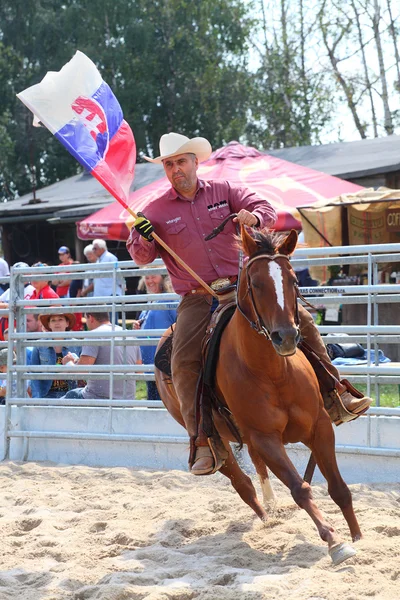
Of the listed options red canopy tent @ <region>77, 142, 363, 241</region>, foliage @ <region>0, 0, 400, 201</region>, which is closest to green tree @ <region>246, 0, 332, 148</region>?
foliage @ <region>0, 0, 400, 201</region>

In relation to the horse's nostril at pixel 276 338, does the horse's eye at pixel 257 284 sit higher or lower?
higher

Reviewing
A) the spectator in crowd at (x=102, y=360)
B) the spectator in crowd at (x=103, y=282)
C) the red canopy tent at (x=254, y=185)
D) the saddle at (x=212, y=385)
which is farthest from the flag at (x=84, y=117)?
the red canopy tent at (x=254, y=185)

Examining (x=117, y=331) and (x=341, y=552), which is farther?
(x=117, y=331)

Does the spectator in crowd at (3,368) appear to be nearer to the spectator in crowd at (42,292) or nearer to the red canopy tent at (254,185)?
the spectator in crowd at (42,292)

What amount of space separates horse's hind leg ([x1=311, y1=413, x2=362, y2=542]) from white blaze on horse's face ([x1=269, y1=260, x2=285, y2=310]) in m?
0.96

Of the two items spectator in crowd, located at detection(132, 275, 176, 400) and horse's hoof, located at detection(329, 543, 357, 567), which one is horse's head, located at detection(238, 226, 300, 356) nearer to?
horse's hoof, located at detection(329, 543, 357, 567)

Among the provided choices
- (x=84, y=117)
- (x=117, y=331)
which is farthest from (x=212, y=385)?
(x=117, y=331)

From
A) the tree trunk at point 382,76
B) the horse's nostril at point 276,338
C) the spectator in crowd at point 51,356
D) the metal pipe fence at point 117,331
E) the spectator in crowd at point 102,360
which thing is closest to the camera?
the horse's nostril at point 276,338

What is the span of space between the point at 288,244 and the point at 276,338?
618 millimetres

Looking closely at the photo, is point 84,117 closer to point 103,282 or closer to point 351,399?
point 351,399

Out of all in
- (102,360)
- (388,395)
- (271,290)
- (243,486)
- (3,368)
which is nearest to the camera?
(271,290)

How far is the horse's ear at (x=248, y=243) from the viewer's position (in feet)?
15.6

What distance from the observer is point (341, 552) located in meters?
4.64

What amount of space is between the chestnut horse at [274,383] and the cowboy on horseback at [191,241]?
1.12 feet
